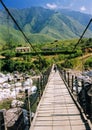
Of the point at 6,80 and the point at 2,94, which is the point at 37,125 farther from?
the point at 6,80

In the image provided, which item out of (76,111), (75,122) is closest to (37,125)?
(75,122)

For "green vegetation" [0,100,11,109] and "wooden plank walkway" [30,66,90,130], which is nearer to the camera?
"wooden plank walkway" [30,66,90,130]

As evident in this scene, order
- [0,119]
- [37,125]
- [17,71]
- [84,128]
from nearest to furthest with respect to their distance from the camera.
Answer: [0,119]
[84,128]
[37,125]
[17,71]

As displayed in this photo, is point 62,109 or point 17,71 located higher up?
point 17,71

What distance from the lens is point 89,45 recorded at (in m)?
99.5

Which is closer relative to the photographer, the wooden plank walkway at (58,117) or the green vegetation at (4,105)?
the wooden plank walkway at (58,117)

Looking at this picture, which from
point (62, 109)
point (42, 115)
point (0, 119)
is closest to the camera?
point (0, 119)

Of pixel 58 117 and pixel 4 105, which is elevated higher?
pixel 4 105

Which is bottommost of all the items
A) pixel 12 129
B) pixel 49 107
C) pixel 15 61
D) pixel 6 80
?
pixel 12 129

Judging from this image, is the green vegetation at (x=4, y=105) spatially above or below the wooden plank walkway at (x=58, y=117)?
above

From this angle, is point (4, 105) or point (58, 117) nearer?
point (58, 117)

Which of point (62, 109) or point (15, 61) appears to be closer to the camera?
point (62, 109)

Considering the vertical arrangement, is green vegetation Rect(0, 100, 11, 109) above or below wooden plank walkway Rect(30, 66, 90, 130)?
above

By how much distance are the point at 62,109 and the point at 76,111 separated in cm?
104
